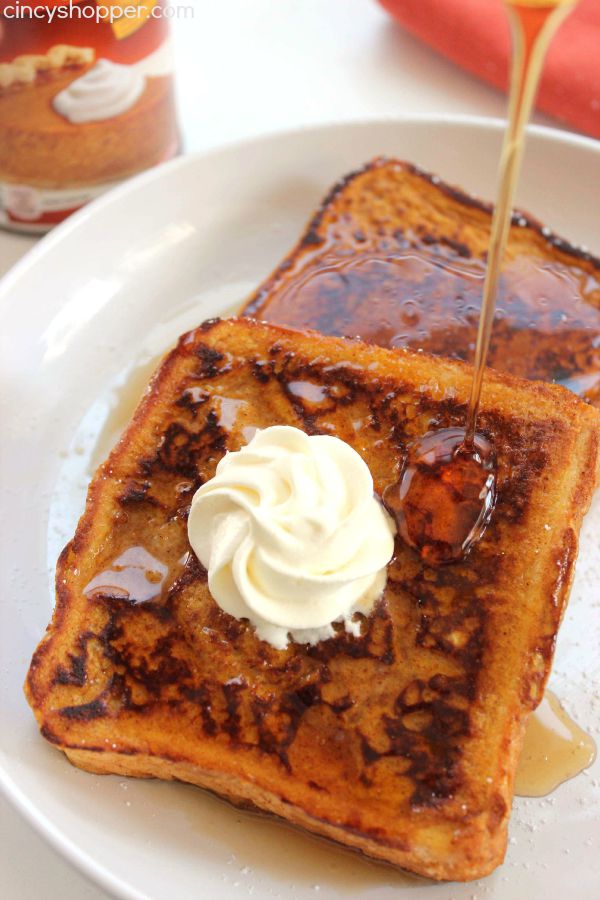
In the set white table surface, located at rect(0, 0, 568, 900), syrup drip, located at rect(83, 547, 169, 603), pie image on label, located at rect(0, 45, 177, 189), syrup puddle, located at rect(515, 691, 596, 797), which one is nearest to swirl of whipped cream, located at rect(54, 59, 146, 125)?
pie image on label, located at rect(0, 45, 177, 189)

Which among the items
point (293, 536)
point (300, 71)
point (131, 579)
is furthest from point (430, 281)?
point (300, 71)

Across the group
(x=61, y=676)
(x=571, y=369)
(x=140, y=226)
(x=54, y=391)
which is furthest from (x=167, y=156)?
(x=61, y=676)

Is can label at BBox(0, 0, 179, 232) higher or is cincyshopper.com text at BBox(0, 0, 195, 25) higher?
Result: cincyshopper.com text at BBox(0, 0, 195, 25)

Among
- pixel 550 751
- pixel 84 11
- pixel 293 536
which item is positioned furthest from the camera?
pixel 84 11

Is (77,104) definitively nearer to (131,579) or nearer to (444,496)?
(131,579)

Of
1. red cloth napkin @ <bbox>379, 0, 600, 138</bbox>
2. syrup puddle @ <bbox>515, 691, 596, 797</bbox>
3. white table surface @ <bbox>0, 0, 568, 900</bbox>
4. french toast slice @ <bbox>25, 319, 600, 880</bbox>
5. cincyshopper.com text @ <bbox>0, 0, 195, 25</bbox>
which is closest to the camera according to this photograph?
french toast slice @ <bbox>25, 319, 600, 880</bbox>

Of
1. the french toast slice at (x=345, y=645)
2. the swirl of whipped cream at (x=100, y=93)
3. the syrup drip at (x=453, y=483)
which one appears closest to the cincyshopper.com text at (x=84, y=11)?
the swirl of whipped cream at (x=100, y=93)

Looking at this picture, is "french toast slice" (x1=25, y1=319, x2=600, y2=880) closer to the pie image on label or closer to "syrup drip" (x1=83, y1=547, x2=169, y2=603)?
"syrup drip" (x1=83, y1=547, x2=169, y2=603)
